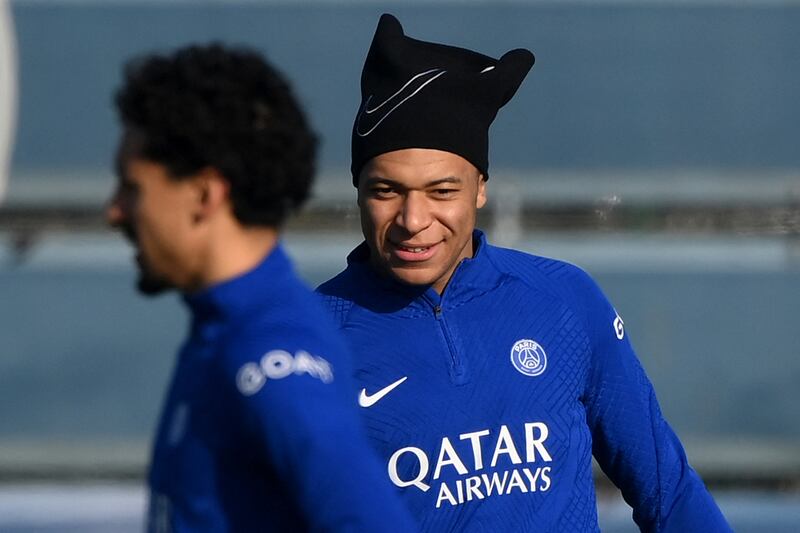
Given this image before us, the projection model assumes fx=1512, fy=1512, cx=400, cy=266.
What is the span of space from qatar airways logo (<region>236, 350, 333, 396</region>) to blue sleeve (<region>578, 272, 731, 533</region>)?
93cm

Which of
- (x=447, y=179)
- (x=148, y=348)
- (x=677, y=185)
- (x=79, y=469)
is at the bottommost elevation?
(x=79, y=469)

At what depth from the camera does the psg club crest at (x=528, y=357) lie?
7.67 feet

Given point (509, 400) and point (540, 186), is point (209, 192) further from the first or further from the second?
point (540, 186)

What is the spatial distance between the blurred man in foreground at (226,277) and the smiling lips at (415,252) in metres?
0.68

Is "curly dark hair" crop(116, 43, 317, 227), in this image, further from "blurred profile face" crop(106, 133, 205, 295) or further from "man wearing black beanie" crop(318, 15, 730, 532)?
"man wearing black beanie" crop(318, 15, 730, 532)

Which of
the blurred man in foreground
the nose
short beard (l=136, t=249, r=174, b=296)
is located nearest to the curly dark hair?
the blurred man in foreground

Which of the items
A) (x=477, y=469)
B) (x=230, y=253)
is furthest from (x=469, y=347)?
(x=230, y=253)

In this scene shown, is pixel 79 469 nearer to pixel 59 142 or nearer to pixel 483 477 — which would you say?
pixel 59 142

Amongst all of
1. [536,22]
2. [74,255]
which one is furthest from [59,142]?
[536,22]

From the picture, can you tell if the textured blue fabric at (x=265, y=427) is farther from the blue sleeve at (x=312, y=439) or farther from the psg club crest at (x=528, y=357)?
the psg club crest at (x=528, y=357)

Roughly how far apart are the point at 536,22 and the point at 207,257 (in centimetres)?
522

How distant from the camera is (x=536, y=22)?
668 centimetres

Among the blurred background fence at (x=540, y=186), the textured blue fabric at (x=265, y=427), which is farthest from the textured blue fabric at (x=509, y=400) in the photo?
the blurred background fence at (x=540, y=186)

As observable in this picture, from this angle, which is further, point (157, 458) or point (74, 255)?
point (74, 255)
